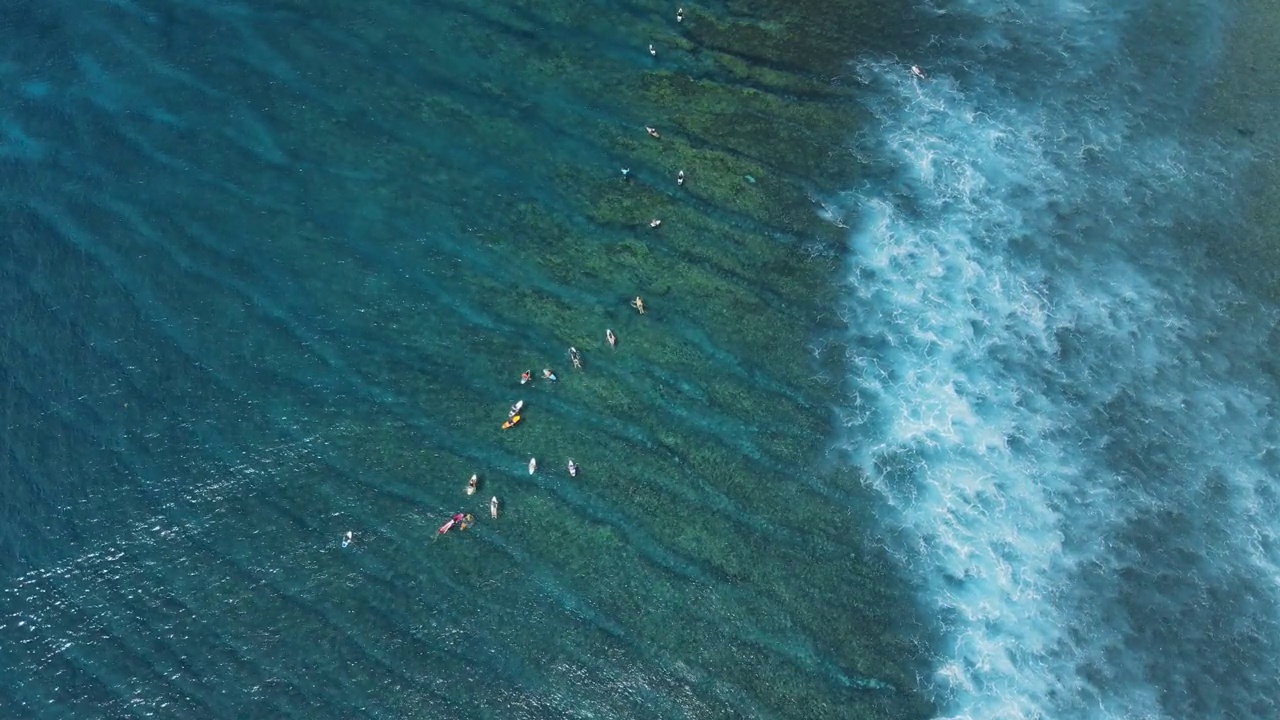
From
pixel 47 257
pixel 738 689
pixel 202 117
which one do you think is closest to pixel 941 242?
pixel 738 689

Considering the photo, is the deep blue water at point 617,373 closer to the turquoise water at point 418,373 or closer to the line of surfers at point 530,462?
the turquoise water at point 418,373

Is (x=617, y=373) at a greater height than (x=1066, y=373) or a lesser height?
greater

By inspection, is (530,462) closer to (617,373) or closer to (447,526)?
(447,526)

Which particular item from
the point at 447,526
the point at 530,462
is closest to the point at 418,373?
the point at 530,462

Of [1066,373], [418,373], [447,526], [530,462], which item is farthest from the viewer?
[418,373]

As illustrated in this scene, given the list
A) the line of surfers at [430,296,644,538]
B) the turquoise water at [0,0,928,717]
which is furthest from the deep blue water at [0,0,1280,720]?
the line of surfers at [430,296,644,538]

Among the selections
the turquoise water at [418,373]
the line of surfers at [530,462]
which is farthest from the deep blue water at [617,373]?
the line of surfers at [530,462]

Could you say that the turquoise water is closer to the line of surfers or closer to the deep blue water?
the deep blue water
